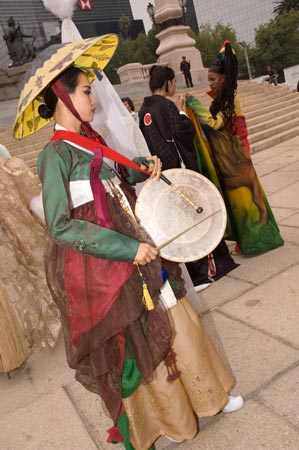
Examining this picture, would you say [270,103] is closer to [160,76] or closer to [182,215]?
[160,76]

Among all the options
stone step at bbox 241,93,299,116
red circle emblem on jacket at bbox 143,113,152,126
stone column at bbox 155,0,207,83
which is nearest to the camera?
red circle emblem on jacket at bbox 143,113,152,126

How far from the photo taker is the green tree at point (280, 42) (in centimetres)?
4894

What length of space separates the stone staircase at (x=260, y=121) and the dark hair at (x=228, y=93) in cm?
579

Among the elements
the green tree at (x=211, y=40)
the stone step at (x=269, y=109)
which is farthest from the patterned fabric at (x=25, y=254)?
the green tree at (x=211, y=40)

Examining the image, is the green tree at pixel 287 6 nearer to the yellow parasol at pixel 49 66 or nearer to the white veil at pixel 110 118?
the white veil at pixel 110 118

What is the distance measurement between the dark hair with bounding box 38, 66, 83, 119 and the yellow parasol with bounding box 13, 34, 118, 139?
0.03 metres

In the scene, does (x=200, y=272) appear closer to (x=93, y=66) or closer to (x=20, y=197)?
(x=20, y=197)

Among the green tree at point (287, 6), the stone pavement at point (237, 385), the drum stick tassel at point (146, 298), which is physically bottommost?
the stone pavement at point (237, 385)

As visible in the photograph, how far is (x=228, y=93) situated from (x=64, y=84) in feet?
7.01

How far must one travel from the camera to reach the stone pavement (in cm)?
176

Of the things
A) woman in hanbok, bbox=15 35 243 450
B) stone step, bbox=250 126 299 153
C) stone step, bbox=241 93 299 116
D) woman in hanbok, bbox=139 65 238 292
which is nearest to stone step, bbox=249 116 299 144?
stone step, bbox=250 126 299 153

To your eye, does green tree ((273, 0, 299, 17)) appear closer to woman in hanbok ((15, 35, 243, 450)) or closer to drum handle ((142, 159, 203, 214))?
drum handle ((142, 159, 203, 214))

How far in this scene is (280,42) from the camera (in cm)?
5041

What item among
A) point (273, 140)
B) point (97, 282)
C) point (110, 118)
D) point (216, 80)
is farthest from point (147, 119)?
point (273, 140)
